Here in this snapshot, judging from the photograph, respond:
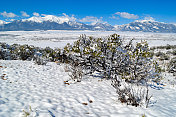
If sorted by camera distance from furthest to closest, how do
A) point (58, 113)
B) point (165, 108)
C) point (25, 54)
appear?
point (25, 54)
point (165, 108)
point (58, 113)

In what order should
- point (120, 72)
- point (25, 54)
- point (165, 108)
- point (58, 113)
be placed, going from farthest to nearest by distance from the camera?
point (25, 54), point (120, 72), point (165, 108), point (58, 113)

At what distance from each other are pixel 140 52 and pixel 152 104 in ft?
9.07

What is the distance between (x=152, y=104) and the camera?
161 inches

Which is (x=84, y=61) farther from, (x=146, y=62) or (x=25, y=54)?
(x=25, y=54)

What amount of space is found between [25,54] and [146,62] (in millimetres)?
14095

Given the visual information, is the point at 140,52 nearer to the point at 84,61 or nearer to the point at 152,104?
the point at 152,104

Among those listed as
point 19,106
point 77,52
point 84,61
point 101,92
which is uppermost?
point 77,52

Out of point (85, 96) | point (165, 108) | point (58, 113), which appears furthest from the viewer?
point (85, 96)

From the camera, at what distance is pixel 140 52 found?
239 inches

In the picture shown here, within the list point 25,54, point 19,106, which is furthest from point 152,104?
point 25,54

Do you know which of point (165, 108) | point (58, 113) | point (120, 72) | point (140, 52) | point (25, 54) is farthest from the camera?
point (25, 54)

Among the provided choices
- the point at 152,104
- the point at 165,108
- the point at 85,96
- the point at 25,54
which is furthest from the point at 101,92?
the point at 25,54

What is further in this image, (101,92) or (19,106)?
(101,92)

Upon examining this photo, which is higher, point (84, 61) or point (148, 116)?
point (84, 61)
